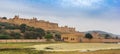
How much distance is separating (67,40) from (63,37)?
3708mm

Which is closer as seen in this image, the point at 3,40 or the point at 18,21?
the point at 3,40

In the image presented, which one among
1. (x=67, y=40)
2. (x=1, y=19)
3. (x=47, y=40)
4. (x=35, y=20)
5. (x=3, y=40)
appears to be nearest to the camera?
(x=3, y=40)

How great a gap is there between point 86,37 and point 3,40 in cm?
3841

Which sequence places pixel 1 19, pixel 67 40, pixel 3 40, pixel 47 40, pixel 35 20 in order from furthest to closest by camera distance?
pixel 35 20, pixel 1 19, pixel 67 40, pixel 47 40, pixel 3 40


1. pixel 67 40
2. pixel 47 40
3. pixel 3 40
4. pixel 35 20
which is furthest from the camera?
pixel 35 20

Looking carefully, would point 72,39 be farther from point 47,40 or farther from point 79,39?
point 47,40

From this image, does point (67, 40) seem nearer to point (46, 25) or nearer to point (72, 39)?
point (72, 39)

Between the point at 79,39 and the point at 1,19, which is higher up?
the point at 1,19

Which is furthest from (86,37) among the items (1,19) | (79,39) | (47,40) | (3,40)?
(1,19)

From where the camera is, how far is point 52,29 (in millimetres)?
153625

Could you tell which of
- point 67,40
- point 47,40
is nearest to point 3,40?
point 47,40

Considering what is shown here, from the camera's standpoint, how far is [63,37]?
95.1 m

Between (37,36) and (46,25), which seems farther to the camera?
(46,25)

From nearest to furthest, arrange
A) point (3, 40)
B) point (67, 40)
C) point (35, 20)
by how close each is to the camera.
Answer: point (3, 40) < point (67, 40) < point (35, 20)
